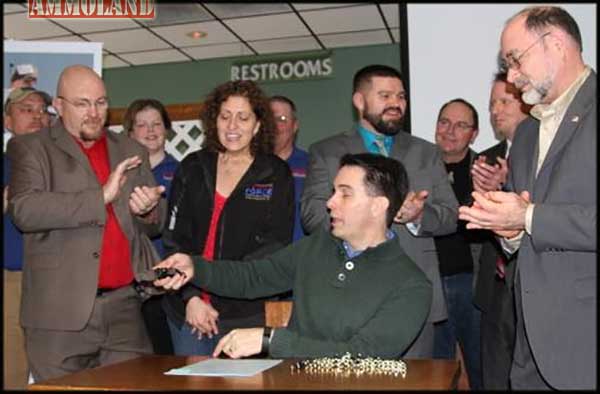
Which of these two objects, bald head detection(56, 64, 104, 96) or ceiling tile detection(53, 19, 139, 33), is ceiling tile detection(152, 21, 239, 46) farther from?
bald head detection(56, 64, 104, 96)

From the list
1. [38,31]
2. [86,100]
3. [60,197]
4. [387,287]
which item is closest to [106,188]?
[60,197]

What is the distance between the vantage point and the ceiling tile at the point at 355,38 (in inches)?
301

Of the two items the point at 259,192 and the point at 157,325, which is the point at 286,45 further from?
the point at 259,192

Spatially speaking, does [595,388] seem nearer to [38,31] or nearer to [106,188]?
[106,188]

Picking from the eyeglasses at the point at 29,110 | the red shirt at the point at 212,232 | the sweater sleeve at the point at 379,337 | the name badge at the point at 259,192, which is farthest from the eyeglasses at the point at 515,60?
the eyeglasses at the point at 29,110

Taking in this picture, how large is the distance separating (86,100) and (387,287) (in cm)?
148

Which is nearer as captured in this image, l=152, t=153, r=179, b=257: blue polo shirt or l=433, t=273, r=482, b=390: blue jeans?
l=433, t=273, r=482, b=390: blue jeans

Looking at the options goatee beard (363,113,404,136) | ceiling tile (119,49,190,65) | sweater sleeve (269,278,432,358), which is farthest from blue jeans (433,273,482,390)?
ceiling tile (119,49,190,65)

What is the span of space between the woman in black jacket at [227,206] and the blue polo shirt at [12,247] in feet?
2.85

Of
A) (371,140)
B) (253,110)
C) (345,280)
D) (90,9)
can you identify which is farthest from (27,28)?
(345,280)

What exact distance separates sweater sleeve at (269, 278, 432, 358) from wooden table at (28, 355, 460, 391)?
0.09m

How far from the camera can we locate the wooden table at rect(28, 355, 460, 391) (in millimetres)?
1641

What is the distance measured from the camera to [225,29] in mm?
7379

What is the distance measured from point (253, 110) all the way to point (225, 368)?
1.34m
